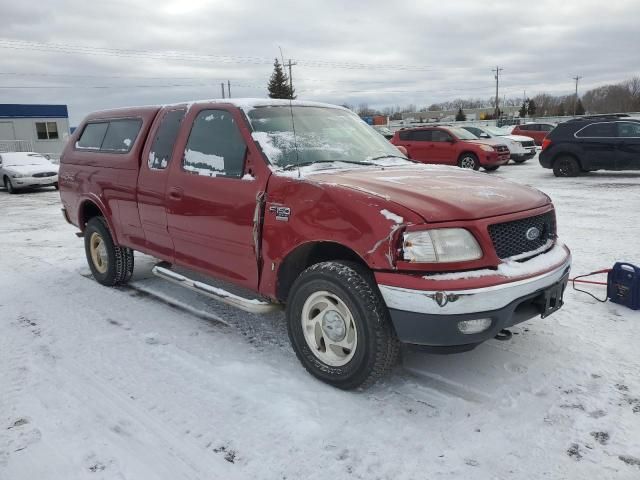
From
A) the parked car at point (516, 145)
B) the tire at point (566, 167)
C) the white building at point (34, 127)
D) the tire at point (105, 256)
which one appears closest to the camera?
the tire at point (105, 256)

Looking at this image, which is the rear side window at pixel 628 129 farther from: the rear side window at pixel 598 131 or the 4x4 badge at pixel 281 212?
the 4x4 badge at pixel 281 212

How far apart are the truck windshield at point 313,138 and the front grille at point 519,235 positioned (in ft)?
4.39

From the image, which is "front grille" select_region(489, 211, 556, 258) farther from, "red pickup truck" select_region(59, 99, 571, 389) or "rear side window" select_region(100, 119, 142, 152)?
"rear side window" select_region(100, 119, 142, 152)

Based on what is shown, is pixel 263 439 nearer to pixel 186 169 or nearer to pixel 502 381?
pixel 502 381

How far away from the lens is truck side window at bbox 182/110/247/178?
392cm

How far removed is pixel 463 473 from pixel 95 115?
541 centimetres

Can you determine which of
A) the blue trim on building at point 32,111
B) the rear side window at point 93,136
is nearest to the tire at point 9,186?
the rear side window at point 93,136

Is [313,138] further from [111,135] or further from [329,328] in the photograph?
[111,135]

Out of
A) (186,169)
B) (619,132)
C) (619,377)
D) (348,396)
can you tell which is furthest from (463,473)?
(619,132)

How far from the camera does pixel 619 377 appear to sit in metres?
3.39

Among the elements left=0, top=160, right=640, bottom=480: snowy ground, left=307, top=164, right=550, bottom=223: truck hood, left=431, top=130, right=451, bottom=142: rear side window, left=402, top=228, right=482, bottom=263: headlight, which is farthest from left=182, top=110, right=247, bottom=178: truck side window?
left=431, top=130, right=451, bottom=142: rear side window

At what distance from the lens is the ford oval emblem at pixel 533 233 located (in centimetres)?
332

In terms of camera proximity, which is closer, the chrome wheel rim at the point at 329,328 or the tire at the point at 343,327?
the tire at the point at 343,327

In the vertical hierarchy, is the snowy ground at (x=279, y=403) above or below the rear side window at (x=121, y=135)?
below
